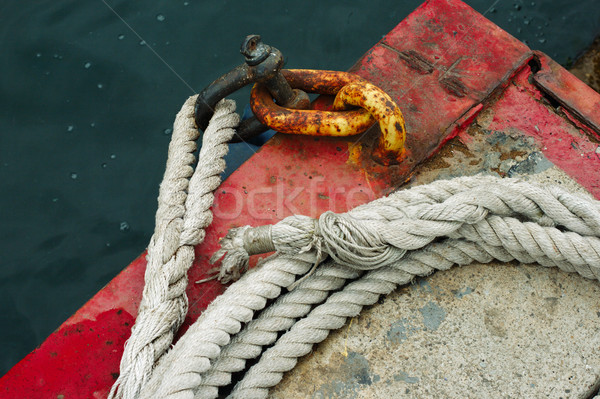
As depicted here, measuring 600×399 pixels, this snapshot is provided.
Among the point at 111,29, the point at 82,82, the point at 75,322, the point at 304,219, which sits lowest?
the point at 304,219

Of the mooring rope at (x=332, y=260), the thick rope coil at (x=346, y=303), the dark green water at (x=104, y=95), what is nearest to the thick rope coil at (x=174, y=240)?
the mooring rope at (x=332, y=260)

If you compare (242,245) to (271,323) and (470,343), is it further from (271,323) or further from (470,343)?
(470,343)

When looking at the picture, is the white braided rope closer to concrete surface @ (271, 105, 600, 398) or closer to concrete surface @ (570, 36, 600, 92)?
concrete surface @ (271, 105, 600, 398)

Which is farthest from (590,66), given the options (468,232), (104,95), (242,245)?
(104,95)

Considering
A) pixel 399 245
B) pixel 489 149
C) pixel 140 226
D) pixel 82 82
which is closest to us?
pixel 399 245

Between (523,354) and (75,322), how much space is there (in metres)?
1.25

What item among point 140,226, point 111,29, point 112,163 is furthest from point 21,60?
point 140,226

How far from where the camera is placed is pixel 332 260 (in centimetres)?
137

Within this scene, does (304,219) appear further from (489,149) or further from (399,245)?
(489,149)

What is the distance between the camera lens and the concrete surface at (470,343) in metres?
1.28

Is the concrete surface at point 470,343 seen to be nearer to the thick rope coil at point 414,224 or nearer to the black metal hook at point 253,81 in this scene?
the thick rope coil at point 414,224

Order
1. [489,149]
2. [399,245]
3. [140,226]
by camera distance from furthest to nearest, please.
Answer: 1. [140,226]
2. [489,149]
3. [399,245]

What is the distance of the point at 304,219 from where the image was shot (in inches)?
50.7

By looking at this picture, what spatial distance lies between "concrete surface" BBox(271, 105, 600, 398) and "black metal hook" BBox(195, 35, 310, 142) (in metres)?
0.72
